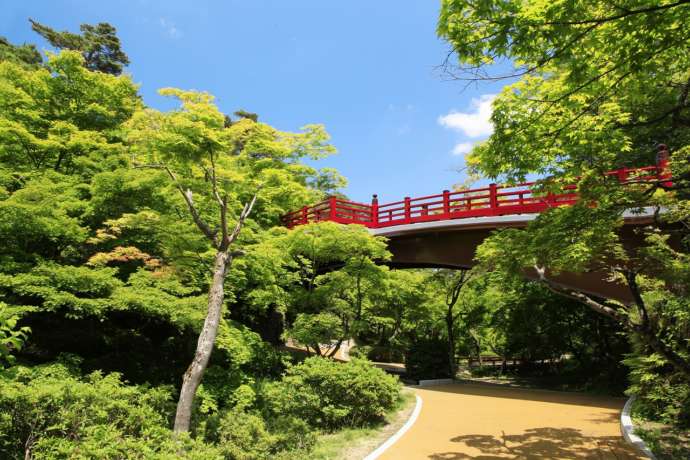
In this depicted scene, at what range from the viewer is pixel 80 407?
21.6ft

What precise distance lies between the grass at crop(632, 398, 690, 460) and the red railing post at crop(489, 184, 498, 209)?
278 inches

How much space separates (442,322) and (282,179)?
12.4 meters

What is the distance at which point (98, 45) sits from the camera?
31.6 metres

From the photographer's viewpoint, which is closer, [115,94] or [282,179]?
[115,94]

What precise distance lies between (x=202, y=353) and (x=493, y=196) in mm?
10087

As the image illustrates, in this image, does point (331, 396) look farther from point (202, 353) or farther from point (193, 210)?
point (193, 210)

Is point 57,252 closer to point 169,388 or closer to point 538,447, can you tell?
point 169,388

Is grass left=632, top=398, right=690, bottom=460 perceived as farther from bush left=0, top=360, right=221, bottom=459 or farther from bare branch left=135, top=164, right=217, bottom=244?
bare branch left=135, top=164, right=217, bottom=244

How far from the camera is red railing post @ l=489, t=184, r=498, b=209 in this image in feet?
44.2

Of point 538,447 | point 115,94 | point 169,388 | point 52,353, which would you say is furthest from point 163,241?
point 538,447

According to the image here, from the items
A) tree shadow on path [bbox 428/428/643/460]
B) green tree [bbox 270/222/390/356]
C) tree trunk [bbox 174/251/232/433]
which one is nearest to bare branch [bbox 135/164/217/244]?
tree trunk [bbox 174/251/232/433]

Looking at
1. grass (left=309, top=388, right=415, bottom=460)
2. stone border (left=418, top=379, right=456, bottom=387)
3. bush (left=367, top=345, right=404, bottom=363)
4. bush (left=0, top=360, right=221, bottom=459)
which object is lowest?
bush (left=367, top=345, right=404, bottom=363)

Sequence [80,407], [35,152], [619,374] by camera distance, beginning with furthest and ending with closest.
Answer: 1. [619,374]
2. [35,152]
3. [80,407]

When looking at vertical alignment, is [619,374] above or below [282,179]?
below
